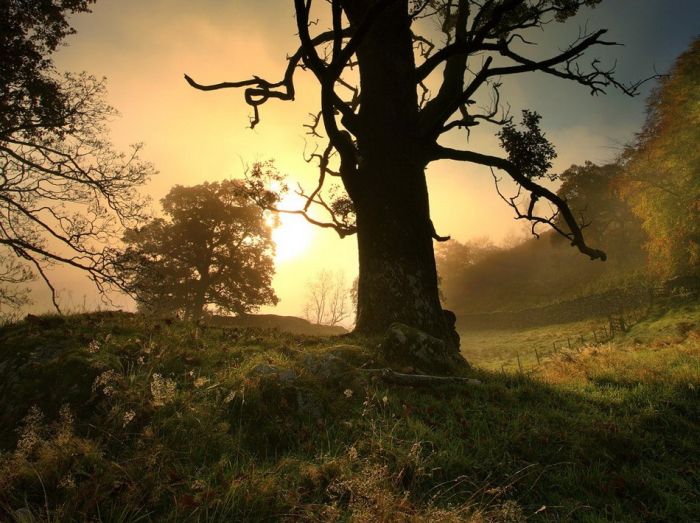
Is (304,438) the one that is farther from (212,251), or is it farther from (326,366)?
(212,251)

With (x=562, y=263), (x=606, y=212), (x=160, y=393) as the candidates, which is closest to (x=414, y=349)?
(x=160, y=393)

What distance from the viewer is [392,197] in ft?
25.4

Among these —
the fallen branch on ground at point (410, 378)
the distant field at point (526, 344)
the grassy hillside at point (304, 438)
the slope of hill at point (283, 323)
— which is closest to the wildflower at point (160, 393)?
the grassy hillside at point (304, 438)

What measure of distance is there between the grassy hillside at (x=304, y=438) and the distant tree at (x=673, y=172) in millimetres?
22590

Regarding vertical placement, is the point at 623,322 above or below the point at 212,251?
below

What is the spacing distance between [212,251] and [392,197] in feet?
89.4

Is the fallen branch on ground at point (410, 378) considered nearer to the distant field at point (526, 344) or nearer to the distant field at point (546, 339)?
the distant field at point (546, 339)

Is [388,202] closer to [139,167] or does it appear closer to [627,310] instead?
[139,167]

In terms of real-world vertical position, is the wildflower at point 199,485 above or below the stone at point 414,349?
below

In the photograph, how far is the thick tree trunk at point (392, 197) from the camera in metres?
7.42

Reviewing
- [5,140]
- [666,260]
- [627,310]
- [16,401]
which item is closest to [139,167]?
[5,140]

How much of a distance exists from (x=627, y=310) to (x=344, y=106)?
3074 centimetres

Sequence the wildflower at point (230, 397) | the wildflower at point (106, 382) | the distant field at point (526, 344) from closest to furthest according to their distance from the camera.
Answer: the wildflower at point (106, 382) < the wildflower at point (230, 397) < the distant field at point (526, 344)

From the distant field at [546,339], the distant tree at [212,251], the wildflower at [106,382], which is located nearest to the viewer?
the wildflower at [106,382]
